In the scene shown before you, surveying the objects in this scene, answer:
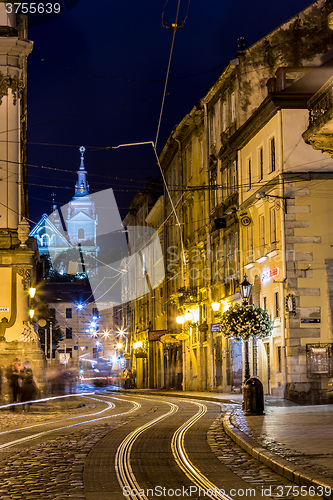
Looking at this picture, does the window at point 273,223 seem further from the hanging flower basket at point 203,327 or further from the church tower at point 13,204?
the hanging flower basket at point 203,327

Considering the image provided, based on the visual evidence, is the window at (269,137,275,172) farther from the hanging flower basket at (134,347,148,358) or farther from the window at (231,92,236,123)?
the hanging flower basket at (134,347,148,358)

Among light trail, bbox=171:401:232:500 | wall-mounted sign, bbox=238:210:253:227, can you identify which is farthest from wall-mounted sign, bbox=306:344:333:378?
light trail, bbox=171:401:232:500

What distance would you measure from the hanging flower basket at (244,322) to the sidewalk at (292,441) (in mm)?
4775

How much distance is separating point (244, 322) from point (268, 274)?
652 centimetres

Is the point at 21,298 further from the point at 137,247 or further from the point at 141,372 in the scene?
the point at 137,247

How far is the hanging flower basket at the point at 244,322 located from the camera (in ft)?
89.8

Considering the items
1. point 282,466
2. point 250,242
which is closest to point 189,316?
point 250,242

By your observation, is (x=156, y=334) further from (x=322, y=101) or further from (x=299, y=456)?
(x=299, y=456)

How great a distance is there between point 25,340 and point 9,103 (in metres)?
11.5

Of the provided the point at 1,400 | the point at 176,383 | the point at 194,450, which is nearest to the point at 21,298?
the point at 1,400

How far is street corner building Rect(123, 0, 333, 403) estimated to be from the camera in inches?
1200

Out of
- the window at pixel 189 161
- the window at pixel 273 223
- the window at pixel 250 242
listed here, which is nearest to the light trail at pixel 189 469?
the window at pixel 273 223

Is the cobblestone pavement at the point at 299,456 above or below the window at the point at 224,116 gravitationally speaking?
below

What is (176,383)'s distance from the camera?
184ft
